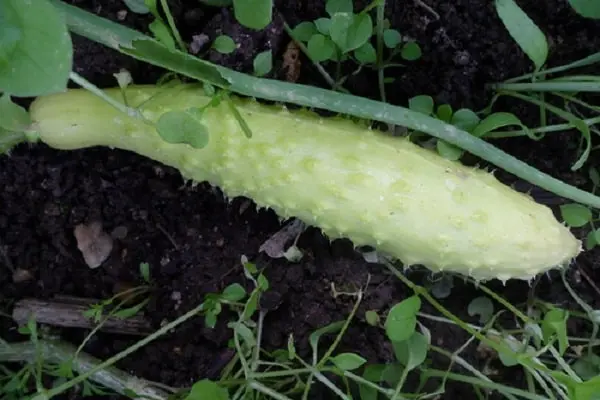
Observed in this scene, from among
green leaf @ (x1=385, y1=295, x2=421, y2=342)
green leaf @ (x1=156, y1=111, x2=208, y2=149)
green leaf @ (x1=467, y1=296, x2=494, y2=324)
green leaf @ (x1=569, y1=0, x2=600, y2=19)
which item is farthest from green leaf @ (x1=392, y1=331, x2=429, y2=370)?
green leaf @ (x1=569, y1=0, x2=600, y2=19)

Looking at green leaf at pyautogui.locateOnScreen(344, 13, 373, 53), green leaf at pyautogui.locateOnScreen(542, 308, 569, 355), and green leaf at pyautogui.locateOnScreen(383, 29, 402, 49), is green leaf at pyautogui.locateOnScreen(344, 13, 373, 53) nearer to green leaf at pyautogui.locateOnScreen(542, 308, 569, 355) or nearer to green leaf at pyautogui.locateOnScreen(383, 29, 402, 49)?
green leaf at pyautogui.locateOnScreen(383, 29, 402, 49)

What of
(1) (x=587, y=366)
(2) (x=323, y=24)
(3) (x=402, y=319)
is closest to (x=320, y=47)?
(2) (x=323, y=24)

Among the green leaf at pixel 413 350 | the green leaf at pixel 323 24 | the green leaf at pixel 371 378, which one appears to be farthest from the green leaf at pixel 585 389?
the green leaf at pixel 323 24

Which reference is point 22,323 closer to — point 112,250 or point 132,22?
point 112,250

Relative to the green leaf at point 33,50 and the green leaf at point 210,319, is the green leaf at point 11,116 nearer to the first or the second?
the green leaf at point 33,50

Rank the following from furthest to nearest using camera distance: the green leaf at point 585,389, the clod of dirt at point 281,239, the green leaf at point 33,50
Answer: the clod of dirt at point 281,239, the green leaf at point 585,389, the green leaf at point 33,50

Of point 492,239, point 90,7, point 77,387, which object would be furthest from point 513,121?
point 77,387

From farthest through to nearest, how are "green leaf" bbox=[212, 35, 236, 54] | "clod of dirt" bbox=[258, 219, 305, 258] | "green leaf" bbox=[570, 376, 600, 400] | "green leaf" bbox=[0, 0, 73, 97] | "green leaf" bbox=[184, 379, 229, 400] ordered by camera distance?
"clod of dirt" bbox=[258, 219, 305, 258], "green leaf" bbox=[212, 35, 236, 54], "green leaf" bbox=[184, 379, 229, 400], "green leaf" bbox=[570, 376, 600, 400], "green leaf" bbox=[0, 0, 73, 97]
